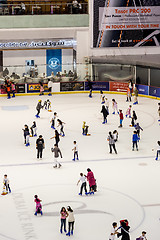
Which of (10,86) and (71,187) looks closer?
(71,187)

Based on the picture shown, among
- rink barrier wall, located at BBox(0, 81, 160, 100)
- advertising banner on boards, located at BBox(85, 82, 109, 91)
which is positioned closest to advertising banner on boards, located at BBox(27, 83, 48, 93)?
rink barrier wall, located at BBox(0, 81, 160, 100)

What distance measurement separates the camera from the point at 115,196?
846 inches

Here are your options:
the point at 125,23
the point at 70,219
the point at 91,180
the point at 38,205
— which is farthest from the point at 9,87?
the point at 70,219

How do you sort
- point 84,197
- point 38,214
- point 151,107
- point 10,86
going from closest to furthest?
point 38,214, point 84,197, point 151,107, point 10,86

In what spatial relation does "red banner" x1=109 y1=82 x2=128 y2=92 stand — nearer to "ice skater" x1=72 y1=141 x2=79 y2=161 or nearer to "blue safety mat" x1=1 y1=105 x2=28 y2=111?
"blue safety mat" x1=1 y1=105 x2=28 y2=111

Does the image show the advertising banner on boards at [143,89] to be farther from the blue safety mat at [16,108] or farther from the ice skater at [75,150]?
the ice skater at [75,150]

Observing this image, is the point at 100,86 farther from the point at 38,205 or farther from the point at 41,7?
the point at 38,205

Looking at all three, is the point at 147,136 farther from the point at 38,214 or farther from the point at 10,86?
the point at 10,86

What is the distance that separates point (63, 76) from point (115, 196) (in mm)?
24750

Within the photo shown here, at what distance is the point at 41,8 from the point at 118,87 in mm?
9655

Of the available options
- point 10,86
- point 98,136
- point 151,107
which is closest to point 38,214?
point 98,136

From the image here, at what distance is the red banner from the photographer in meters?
44.2

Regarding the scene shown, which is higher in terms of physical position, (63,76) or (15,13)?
(15,13)

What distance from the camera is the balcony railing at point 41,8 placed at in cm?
4556
